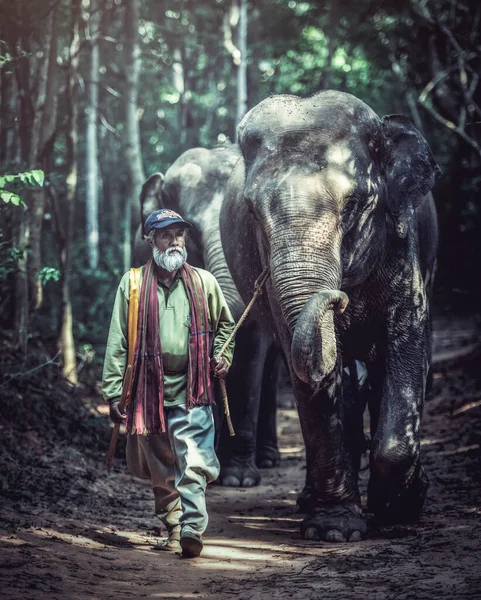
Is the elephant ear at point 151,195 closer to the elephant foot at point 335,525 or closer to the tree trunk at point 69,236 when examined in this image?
the tree trunk at point 69,236

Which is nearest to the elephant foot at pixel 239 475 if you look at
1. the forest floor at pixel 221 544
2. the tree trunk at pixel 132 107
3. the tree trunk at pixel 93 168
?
the forest floor at pixel 221 544

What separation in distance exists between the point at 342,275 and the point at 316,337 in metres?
1.06

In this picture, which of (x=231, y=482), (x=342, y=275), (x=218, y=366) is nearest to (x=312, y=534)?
(x=218, y=366)

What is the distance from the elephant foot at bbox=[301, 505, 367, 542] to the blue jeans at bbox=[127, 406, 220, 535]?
0.90 metres

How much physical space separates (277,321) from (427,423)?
6059 mm

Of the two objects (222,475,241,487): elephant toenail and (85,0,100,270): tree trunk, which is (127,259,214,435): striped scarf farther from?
(85,0,100,270): tree trunk

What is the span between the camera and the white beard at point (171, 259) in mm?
6234

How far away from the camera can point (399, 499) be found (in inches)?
271

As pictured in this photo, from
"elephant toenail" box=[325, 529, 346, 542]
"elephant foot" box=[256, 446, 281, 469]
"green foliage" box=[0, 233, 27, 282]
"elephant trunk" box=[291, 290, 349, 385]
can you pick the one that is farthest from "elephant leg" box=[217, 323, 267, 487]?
"elephant trunk" box=[291, 290, 349, 385]

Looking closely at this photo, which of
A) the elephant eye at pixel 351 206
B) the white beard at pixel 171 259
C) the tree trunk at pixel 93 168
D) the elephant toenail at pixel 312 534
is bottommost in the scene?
the elephant toenail at pixel 312 534

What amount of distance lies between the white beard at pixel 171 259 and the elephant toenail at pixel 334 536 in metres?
2.00

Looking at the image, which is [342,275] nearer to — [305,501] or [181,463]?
[181,463]

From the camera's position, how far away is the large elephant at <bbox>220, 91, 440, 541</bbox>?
6.40 meters

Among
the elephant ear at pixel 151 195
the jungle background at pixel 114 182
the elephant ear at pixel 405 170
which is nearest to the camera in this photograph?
the elephant ear at pixel 405 170
